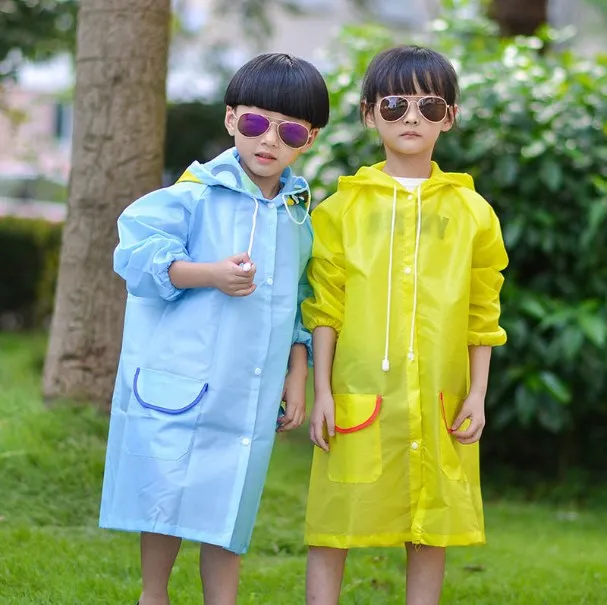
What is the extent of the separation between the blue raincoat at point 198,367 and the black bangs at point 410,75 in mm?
450

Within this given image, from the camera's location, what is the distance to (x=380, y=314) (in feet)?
9.70

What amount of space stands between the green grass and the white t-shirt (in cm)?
141

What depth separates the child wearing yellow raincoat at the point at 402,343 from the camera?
2.93 metres

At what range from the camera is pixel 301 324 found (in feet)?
10.1

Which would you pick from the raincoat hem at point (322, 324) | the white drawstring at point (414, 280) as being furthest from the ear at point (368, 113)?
the raincoat hem at point (322, 324)

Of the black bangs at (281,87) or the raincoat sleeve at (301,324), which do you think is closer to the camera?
the black bangs at (281,87)

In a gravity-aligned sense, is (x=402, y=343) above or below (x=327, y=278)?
below

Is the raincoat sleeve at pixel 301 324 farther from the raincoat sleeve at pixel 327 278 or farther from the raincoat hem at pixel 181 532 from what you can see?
the raincoat hem at pixel 181 532

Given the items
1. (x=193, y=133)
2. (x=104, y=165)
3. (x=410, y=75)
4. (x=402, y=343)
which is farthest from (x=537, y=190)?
(x=193, y=133)

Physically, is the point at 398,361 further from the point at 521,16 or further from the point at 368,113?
the point at 521,16

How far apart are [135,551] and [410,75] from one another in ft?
6.45

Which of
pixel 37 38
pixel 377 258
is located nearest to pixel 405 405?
pixel 377 258

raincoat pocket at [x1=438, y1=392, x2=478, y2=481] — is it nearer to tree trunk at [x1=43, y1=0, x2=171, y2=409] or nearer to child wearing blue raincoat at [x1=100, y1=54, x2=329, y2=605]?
child wearing blue raincoat at [x1=100, y1=54, x2=329, y2=605]

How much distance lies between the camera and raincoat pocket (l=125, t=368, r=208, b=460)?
9.16 feet
